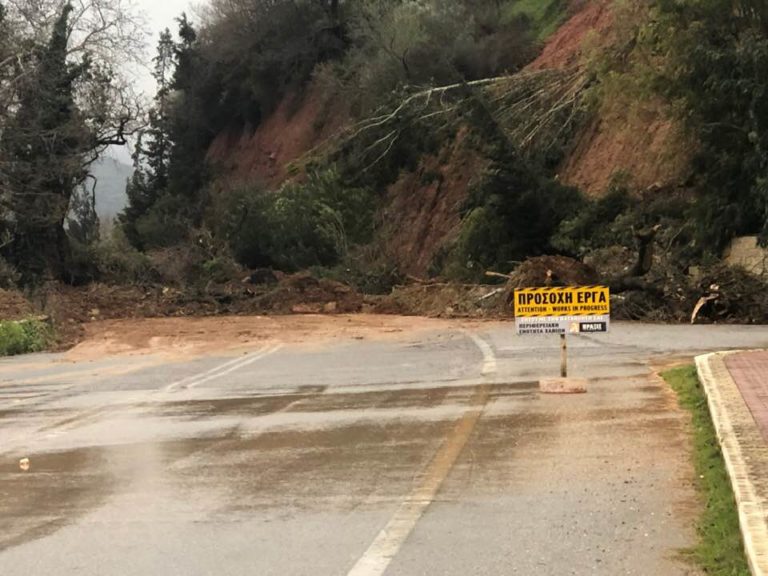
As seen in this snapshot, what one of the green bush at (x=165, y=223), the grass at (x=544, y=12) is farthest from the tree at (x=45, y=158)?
the grass at (x=544, y=12)

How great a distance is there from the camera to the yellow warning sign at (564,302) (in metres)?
10.9

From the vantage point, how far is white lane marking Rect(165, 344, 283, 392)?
13731mm

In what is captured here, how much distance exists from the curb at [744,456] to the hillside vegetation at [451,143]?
1278 cm

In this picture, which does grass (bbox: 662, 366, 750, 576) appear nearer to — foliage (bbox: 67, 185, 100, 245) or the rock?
the rock

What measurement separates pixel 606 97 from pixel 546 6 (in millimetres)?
25853

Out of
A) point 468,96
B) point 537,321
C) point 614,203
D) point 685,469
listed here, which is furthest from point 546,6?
point 685,469

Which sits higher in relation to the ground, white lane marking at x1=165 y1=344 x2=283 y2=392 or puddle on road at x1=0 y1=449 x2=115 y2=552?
puddle on road at x1=0 y1=449 x2=115 y2=552

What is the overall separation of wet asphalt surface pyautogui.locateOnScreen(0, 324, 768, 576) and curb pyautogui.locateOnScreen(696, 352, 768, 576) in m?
0.35

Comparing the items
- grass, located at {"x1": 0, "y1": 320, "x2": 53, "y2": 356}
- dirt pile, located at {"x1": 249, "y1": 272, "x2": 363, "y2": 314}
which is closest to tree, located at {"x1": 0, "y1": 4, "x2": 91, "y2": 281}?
dirt pile, located at {"x1": 249, "y1": 272, "x2": 363, "y2": 314}

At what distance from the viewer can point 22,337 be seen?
2138cm

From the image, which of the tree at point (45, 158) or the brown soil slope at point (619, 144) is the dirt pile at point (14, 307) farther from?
the brown soil slope at point (619, 144)

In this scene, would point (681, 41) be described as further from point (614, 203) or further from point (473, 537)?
point (473, 537)

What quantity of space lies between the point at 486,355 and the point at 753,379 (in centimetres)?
591

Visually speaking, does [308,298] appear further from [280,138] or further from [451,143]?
[280,138]
